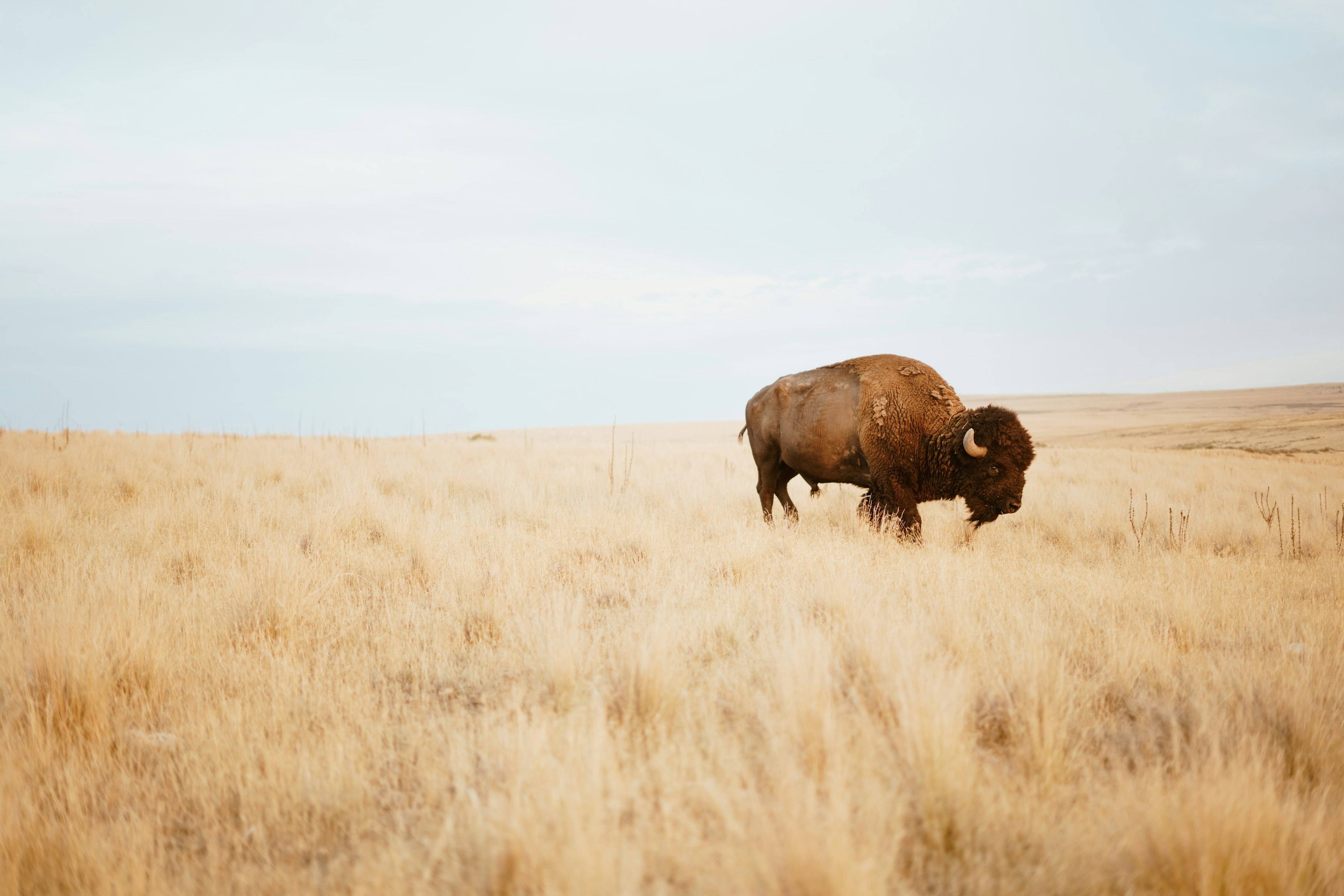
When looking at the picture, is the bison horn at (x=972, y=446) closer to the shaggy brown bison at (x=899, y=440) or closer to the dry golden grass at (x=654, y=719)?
the shaggy brown bison at (x=899, y=440)

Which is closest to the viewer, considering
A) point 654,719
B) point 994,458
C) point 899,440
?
point 654,719

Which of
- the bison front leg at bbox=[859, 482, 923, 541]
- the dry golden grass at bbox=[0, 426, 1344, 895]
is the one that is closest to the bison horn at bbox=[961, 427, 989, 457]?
the bison front leg at bbox=[859, 482, 923, 541]

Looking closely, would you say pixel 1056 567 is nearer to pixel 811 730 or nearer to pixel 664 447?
pixel 811 730

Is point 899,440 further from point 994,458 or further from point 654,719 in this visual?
point 654,719

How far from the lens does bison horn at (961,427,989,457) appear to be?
6.46m

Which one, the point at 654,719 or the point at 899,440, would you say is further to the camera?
the point at 899,440

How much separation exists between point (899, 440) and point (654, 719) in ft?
17.7

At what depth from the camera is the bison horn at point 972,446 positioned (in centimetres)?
646

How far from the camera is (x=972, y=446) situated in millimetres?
6496

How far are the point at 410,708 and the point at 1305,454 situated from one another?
84.7ft

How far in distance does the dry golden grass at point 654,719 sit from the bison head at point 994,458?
0.95m

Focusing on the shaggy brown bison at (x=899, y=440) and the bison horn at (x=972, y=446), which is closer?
the bison horn at (x=972, y=446)

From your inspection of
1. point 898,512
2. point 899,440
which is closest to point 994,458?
point 899,440

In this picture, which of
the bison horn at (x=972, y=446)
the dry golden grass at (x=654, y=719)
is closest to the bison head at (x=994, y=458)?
the bison horn at (x=972, y=446)
